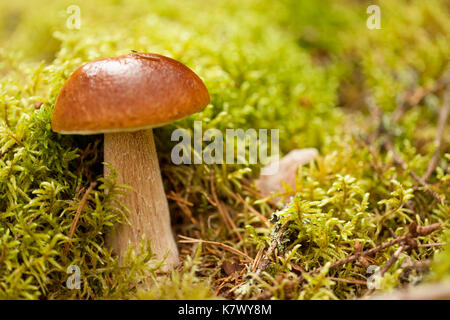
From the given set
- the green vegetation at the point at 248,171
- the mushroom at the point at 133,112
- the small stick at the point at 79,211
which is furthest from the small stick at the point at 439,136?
the small stick at the point at 79,211

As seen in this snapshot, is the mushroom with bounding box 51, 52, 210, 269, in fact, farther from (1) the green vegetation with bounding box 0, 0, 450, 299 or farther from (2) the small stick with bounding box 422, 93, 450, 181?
(2) the small stick with bounding box 422, 93, 450, 181

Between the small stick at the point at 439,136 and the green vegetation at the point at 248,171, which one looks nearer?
Answer: the green vegetation at the point at 248,171

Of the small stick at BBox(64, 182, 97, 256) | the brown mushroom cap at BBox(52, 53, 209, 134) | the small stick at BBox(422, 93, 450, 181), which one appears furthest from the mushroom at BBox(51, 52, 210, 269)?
the small stick at BBox(422, 93, 450, 181)

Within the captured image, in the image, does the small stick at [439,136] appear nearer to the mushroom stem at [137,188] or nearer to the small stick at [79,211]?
the mushroom stem at [137,188]

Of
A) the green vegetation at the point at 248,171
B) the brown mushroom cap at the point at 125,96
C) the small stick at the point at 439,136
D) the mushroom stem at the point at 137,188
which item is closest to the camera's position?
the brown mushroom cap at the point at 125,96
